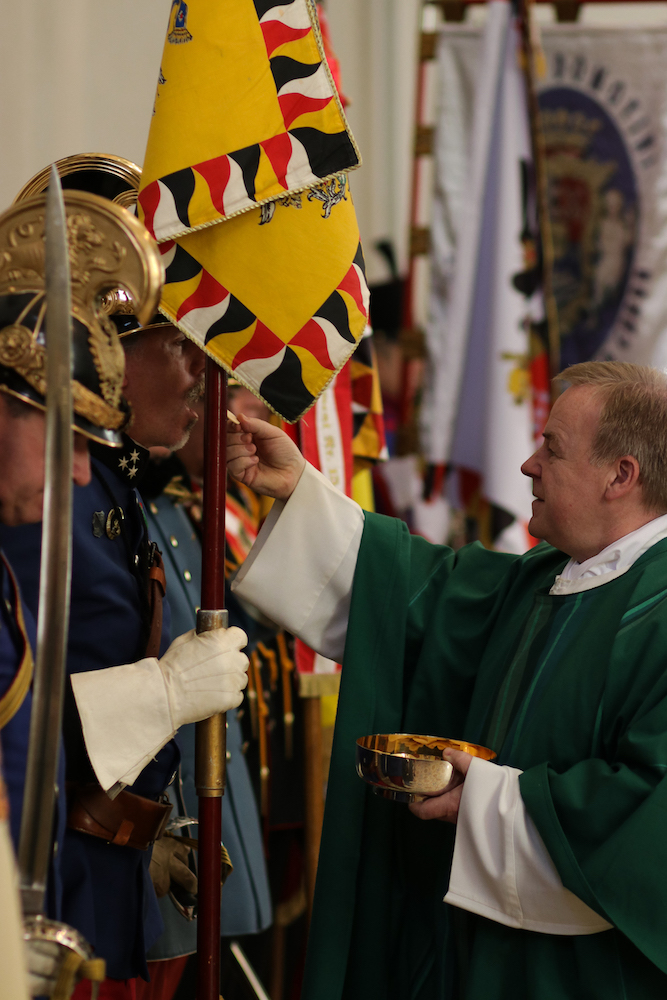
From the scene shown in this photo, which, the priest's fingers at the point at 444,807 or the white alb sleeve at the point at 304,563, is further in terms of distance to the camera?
the white alb sleeve at the point at 304,563

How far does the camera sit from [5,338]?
1127 millimetres

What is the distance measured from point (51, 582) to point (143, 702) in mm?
439

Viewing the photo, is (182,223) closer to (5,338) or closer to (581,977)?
(5,338)

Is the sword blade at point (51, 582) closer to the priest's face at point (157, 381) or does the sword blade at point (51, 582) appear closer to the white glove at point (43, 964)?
the white glove at point (43, 964)

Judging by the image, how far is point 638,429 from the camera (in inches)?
67.4

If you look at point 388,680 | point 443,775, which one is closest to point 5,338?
point 443,775

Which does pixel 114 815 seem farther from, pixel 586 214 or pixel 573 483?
A: pixel 586 214

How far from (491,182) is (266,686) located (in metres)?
2.41

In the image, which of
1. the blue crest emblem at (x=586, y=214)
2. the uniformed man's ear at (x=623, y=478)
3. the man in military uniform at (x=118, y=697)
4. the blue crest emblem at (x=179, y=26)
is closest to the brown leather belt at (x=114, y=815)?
the man in military uniform at (x=118, y=697)

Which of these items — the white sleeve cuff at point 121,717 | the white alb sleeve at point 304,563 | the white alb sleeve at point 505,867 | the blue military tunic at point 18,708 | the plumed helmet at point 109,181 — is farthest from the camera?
the white alb sleeve at point 304,563

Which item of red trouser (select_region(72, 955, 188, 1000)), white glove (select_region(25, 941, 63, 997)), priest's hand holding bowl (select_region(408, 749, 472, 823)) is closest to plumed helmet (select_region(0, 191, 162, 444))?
white glove (select_region(25, 941, 63, 997))

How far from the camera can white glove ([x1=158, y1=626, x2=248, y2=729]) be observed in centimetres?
148

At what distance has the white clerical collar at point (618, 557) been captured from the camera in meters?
1.72

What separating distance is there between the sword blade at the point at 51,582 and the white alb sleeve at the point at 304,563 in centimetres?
92
